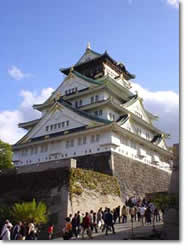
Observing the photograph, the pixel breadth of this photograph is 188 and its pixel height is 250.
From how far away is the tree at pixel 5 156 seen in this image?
22.4 metres

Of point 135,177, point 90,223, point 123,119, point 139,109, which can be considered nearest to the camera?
point 90,223

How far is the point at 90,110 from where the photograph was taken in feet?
91.4

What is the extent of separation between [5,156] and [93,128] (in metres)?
7.29

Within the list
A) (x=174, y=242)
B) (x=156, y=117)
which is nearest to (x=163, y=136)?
(x=156, y=117)

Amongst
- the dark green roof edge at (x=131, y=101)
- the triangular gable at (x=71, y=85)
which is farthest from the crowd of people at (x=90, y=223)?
the triangular gable at (x=71, y=85)

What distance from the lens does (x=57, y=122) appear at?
26.6 metres

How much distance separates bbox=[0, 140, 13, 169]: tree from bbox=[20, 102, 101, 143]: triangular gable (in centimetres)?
442

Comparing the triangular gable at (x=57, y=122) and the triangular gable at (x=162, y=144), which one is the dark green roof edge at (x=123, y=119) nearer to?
the triangular gable at (x=57, y=122)

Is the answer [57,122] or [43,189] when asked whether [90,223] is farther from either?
[57,122]

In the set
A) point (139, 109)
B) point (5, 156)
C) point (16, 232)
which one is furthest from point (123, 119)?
point (16, 232)

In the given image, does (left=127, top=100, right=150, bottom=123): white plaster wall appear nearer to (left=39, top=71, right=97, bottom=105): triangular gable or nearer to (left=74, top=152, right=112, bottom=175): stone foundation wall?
(left=39, top=71, right=97, bottom=105): triangular gable

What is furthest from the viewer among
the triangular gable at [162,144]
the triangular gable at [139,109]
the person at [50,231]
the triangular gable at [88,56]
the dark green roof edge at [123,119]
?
the triangular gable at [88,56]

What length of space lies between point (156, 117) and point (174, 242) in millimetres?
26959

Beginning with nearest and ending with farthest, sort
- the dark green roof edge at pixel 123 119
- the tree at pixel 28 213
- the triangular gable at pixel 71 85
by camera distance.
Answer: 1. the tree at pixel 28 213
2. the dark green roof edge at pixel 123 119
3. the triangular gable at pixel 71 85
